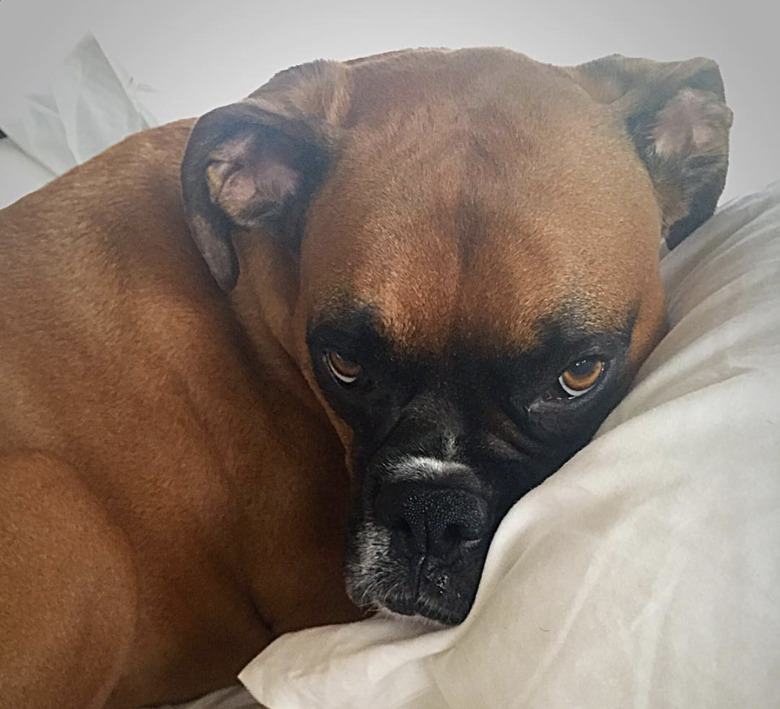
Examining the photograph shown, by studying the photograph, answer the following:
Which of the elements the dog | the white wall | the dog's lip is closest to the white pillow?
the dog's lip

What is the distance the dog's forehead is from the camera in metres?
1.21

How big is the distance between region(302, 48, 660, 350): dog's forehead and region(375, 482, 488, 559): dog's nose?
0.67 feet

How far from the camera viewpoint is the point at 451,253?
122 cm

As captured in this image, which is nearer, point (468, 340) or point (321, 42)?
point (468, 340)

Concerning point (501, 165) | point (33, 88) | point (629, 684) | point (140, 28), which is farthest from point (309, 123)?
point (33, 88)

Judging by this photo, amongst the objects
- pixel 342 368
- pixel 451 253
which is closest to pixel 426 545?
pixel 342 368

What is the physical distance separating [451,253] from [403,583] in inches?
18.7

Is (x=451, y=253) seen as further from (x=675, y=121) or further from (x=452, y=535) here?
(x=675, y=121)

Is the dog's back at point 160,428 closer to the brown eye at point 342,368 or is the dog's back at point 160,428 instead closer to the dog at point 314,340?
the dog at point 314,340

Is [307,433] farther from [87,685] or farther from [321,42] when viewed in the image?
[321,42]

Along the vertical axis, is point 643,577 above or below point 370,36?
below

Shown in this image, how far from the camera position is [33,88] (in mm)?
2486

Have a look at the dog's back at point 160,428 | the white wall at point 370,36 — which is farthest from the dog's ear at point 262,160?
the white wall at point 370,36

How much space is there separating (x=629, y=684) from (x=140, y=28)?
2006 millimetres
